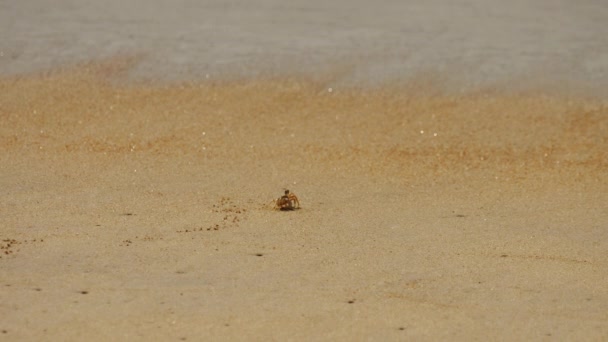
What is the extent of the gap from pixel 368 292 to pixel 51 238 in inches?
47.5

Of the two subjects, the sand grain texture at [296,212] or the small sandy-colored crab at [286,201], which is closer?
the sand grain texture at [296,212]

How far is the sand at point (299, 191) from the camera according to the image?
338 cm

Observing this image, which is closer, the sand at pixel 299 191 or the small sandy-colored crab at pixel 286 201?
the sand at pixel 299 191

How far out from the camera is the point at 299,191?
4.57m

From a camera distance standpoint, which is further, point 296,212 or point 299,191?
point 299,191

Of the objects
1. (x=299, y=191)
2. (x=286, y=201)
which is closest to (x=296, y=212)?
(x=286, y=201)

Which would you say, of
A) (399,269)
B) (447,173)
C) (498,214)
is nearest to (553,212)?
(498,214)

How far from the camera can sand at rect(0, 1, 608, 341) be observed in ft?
11.1

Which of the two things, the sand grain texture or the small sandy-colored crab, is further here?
the small sandy-colored crab

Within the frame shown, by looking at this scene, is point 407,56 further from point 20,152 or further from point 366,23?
point 20,152

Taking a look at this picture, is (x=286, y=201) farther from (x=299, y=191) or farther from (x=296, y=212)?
(x=299, y=191)

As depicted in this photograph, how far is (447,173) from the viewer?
15.9 ft

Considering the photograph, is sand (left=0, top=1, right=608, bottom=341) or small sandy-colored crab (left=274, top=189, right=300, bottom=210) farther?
small sandy-colored crab (left=274, top=189, right=300, bottom=210)

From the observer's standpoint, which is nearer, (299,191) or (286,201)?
(286,201)
